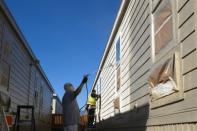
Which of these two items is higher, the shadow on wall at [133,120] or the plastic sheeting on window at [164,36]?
the plastic sheeting on window at [164,36]

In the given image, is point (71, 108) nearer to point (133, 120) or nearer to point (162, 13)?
point (133, 120)

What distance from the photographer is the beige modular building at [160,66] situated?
4539mm

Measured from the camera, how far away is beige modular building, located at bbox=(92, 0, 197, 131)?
4.54 meters

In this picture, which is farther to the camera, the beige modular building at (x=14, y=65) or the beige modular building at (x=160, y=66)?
the beige modular building at (x=14, y=65)

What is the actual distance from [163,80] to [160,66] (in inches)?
9.9

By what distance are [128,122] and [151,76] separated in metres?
2.79

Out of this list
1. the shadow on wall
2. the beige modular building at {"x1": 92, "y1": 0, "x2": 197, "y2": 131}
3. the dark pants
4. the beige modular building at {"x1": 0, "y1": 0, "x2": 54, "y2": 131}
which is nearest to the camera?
the beige modular building at {"x1": 92, "y1": 0, "x2": 197, "y2": 131}

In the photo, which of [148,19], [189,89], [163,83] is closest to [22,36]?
[148,19]

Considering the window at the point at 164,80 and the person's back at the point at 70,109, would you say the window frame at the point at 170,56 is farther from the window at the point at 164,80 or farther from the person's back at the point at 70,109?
the person's back at the point at 70,109

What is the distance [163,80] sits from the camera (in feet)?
17.8

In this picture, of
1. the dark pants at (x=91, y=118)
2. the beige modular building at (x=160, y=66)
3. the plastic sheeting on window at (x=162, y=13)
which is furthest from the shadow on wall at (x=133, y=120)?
the dark pants at (x=91, y=118)

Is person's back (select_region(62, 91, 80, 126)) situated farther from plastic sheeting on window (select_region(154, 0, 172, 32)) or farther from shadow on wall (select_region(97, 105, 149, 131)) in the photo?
plastic sheeting on window (select_region(154, 0, 172, 32))

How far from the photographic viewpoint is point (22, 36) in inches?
503

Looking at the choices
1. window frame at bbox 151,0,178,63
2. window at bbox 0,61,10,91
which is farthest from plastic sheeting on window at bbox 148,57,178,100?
window at bbox 0,61,10,91
